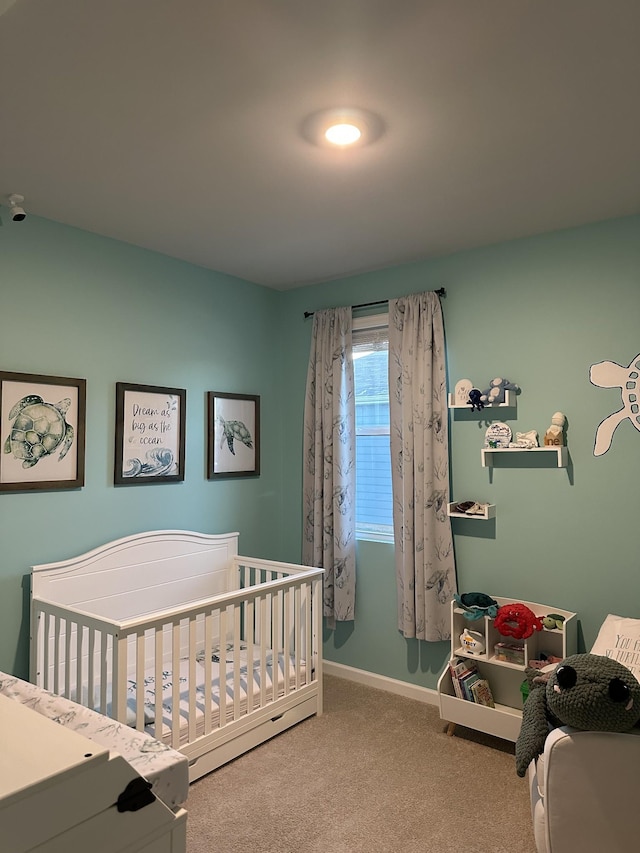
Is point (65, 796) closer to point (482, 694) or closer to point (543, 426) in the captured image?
point (482, 694)

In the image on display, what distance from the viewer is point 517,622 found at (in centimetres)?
271

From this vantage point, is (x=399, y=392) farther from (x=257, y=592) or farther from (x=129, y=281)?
(x=129, y=281)

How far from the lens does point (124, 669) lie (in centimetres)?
224

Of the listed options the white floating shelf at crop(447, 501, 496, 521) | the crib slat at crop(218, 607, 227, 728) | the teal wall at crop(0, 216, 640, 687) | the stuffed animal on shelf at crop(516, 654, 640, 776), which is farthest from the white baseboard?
the stuffed animal on shelf at crop(516, 654, 640, 776)

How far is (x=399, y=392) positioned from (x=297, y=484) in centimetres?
99

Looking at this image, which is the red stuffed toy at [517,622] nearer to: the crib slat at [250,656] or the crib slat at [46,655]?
the crib slat at [250,656]

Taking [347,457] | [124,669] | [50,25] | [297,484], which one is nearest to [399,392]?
[347,457]

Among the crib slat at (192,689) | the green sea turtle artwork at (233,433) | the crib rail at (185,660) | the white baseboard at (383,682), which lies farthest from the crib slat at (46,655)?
the white baseboard at (383,682)

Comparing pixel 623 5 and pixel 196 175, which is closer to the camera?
pixel 623 5

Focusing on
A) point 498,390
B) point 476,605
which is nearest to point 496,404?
point 498,390

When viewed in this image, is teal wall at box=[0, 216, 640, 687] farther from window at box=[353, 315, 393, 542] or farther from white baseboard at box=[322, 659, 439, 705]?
window at box=[353, 315, 393, 542]

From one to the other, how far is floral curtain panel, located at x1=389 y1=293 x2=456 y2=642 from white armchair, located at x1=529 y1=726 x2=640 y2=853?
1.41m

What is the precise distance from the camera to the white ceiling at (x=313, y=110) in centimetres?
149

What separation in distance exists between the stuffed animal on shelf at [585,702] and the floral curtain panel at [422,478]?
1258 millimetres
